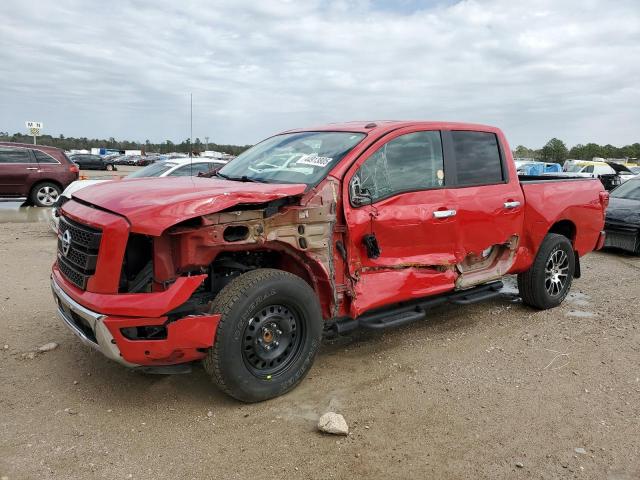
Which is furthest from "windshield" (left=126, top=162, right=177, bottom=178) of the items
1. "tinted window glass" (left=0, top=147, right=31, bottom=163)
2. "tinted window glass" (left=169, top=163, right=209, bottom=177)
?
"tinted window glass" (left=0, top=147, right=31, bottom=163)

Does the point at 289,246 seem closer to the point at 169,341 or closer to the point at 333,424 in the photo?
the point at 169,341

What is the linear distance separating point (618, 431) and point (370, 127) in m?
2.83

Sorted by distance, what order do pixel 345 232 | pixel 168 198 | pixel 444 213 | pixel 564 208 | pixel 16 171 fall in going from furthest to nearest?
1. pixel 16 171
2. pixel 564 208
3. pixel 444 213
4. pixel 345 232
5. pixel 168 198

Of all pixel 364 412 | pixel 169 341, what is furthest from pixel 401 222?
pixel 169 341

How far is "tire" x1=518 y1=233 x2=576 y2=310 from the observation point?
5535mm

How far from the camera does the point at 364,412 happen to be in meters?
3.47

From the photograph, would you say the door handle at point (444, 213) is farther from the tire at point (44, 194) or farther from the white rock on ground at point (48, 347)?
the tire at point (44, 194)

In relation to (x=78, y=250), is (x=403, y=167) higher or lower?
higher

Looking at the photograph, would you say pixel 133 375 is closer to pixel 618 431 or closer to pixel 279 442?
pixel 279 442

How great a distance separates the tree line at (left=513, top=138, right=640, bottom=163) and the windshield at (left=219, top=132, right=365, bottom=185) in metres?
51.8

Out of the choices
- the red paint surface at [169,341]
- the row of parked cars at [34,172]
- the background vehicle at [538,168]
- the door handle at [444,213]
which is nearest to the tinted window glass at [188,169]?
the row of parked cars at [34,172]

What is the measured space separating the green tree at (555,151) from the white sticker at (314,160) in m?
54.8

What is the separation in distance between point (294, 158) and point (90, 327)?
202 centimetres

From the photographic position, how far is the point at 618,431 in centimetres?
331
